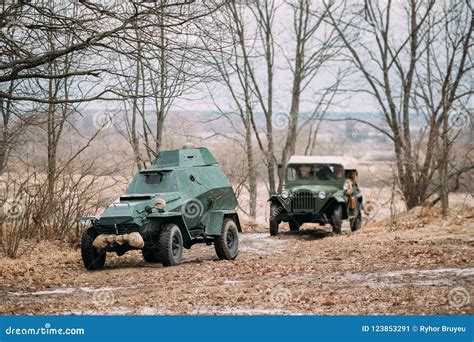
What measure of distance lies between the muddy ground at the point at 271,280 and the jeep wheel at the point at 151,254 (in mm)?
219

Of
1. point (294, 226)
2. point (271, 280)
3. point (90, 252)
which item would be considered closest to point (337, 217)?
point (294, 226)

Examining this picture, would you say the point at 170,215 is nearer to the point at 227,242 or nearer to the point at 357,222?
the point at 227,242

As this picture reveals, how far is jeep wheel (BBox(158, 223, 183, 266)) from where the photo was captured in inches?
525

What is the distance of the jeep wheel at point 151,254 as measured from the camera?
13891 mm

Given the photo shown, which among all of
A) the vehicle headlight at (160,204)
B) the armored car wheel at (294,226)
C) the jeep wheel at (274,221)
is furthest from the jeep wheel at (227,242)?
the armored car wheel at (294,226)

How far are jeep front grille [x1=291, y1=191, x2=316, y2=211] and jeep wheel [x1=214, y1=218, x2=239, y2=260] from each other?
4784mm

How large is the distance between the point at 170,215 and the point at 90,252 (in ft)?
4.69

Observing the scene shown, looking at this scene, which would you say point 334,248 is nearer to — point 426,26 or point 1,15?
point 1,15

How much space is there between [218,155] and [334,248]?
14.9 meters

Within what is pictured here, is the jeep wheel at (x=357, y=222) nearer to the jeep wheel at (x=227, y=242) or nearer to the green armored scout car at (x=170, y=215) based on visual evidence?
the green armored scout car at (x=170, y=215)

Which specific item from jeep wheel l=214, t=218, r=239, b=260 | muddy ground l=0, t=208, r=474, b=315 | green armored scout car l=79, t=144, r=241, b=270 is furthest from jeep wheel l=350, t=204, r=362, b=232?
jeep wheel l=214, t=218, r=239, b=260

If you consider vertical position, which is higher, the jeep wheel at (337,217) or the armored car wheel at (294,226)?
the jeep wheel at (337,217)

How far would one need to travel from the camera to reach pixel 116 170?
1745cm

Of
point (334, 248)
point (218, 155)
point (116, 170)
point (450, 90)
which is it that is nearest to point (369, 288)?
point (334, 248)
